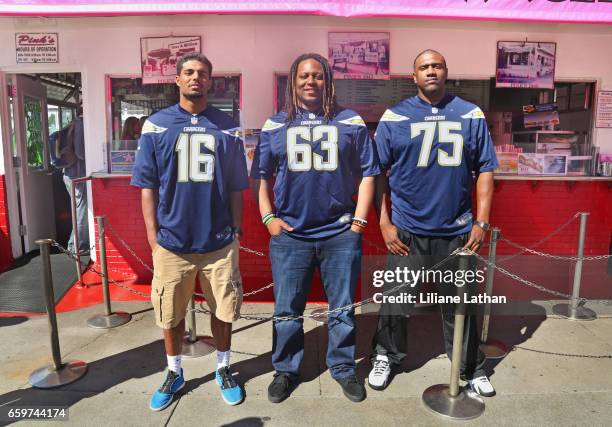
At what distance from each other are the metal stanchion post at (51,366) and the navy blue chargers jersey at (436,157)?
2453 mm

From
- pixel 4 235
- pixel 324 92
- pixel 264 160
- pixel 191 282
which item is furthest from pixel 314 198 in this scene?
pixel 4 235

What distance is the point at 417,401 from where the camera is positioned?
319cm

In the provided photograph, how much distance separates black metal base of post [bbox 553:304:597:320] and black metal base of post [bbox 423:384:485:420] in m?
2.04

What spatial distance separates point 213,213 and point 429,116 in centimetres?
153

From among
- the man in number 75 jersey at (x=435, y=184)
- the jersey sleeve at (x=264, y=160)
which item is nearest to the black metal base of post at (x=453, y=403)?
the man in number 75 jersey at (x=435, y=184)

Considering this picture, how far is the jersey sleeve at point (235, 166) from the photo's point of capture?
3039mm

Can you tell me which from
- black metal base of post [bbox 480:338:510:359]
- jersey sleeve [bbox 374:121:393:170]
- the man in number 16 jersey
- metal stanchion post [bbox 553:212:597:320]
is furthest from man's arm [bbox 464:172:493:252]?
metal stanchion post [bbox 553:212:597:320]

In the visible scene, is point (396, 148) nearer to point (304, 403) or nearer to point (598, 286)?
point (304, 403)

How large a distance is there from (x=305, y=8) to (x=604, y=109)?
359 cm

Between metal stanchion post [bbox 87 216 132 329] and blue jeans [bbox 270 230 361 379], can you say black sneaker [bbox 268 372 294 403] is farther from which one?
metal stanchion post [bbox 87 216 132 329]

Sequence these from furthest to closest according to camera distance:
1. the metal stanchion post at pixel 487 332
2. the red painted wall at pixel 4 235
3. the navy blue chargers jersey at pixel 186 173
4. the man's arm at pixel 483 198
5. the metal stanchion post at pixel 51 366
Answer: the red painted wall at pixel 4 235, the metal stanchion post at pixel 487 332, the metal stanchion post at pixel 51 366, the man's arm at pixel 483 198, the navy blue chargers jersey at pixel 186 173

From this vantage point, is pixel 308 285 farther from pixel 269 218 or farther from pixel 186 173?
pixel 186 173

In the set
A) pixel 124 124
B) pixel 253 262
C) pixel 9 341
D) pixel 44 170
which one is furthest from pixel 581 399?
pixel 44 170

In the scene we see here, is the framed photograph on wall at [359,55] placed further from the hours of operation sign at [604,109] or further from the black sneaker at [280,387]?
the black sneaker at [280,387]
